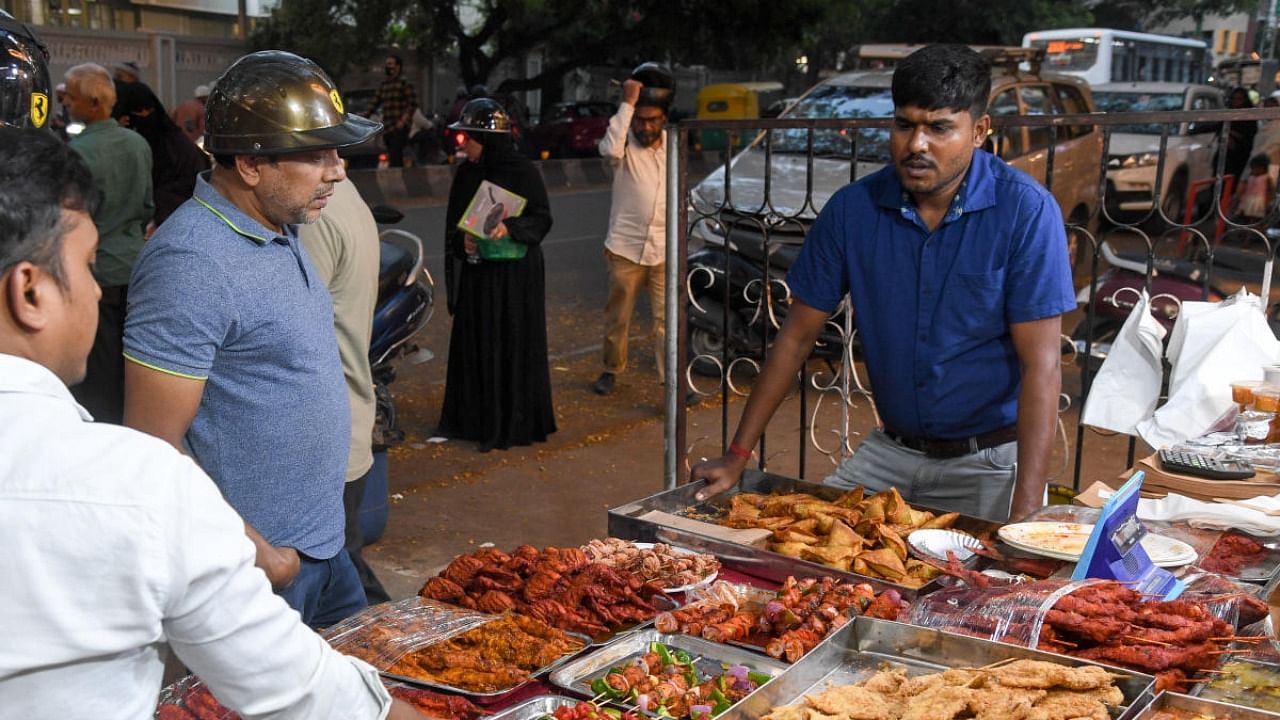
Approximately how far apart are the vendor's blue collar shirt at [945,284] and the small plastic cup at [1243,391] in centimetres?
78

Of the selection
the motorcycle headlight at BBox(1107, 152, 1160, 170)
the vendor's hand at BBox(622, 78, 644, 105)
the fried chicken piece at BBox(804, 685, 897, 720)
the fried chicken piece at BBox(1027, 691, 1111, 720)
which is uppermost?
the vendor's hand at BBox(622, 78, 644, 105)

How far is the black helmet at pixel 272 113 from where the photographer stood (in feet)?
8.81

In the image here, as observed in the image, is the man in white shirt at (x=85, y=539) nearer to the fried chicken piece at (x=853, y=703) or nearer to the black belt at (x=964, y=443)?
the fried chicken piece at (x=853, y=703)

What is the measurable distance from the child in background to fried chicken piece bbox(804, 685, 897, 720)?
9318 mm

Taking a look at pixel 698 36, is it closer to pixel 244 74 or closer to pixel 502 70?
pixel 502 70

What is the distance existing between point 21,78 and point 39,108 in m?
0.10

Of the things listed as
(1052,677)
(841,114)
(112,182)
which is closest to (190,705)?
(1052,677)

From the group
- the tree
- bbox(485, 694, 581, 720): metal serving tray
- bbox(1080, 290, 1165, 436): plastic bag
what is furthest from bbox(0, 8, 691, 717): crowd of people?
the tree

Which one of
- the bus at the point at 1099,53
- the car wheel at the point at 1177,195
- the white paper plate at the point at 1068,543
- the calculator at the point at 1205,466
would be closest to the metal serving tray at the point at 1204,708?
the white paper plate at the point at 1068,543

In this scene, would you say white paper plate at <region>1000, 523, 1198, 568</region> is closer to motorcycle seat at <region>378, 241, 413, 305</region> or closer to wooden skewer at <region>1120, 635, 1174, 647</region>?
wooden skewer at <region>1120, 635, 1174, 647</region>

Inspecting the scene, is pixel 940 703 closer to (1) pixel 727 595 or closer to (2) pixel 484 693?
(1) pixel 727 595

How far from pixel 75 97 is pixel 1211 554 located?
19.8 feet

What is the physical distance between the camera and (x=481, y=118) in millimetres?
7047

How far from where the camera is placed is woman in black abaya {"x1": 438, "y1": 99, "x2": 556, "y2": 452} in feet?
23.5
